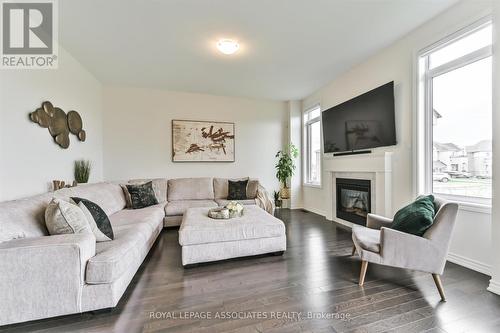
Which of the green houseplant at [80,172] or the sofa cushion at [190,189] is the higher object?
the green houseplant at [80,172]

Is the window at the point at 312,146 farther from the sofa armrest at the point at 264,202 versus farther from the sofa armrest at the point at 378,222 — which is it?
the sofa armrest at the point at 378,222

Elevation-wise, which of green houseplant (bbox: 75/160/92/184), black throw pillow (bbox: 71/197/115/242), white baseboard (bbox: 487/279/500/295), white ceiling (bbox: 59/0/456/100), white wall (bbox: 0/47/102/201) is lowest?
white baseboard (bbox: 487/279/500/295)

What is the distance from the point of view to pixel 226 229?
2.33 m

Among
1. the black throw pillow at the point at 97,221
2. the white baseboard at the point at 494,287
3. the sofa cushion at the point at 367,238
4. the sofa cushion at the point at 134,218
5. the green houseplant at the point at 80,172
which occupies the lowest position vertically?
the white baseboard at the point at 494,287

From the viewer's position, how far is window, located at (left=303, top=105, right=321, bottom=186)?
194 inches

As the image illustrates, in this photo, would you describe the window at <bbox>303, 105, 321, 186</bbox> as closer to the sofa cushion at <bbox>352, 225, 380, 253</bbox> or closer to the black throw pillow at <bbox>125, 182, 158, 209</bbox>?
the sofa cushion at <bbox>352, 225, 380, 253</bbox>

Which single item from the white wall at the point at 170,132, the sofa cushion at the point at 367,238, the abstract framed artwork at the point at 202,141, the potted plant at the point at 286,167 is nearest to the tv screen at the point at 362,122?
the potted plant at the point at 286,167

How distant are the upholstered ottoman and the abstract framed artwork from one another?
2431 mm

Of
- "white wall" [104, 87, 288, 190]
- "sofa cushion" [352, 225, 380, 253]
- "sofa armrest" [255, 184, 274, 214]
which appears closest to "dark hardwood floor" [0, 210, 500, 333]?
"sofa cushion" [352, 225, 380, 253]

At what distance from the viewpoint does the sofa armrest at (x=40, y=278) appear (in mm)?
1336

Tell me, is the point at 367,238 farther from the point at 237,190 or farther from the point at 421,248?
the point at 237,190

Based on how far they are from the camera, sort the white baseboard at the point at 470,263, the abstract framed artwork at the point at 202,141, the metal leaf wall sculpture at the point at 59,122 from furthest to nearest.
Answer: the abstract framed artwork at the point at 202,141 < the metal leaf wall sculpture at the point at 59,122 < the white baseboard at the point at 470,263

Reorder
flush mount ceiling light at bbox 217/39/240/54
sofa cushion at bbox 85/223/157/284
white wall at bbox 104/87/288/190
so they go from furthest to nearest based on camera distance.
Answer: white wall at bbox 104/87/288/190 < flush mount ceiling light at bbox 217/39/240/54 < sofa cushion at bbox 85/223/157/284

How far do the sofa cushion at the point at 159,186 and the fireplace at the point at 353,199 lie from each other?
11.1ft
